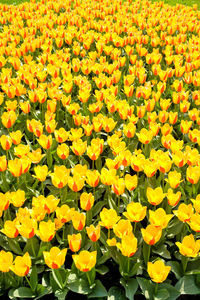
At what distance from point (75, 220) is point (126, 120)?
75.7 inches

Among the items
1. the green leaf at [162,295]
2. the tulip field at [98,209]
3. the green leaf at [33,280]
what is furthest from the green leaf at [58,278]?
the green leaf at [162,295]

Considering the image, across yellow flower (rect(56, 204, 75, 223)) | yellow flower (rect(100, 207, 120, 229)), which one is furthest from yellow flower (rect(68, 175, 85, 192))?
yellow flower (rect(100, 207, 120, 229))

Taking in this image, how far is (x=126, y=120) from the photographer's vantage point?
3973 millimetres

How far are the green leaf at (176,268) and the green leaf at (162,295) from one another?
0.18 meters

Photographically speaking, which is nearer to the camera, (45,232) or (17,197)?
(45,232)

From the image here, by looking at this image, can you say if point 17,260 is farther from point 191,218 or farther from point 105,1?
point 105,1

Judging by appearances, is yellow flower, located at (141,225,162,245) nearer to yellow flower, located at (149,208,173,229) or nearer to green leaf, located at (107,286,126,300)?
yellow flower, located at (149,208,173,229)

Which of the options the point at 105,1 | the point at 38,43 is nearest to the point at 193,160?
the point at 38,43

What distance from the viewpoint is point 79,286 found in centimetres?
223

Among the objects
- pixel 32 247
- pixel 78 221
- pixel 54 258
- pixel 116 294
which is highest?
pixel 78 221

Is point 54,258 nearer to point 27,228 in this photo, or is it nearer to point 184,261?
point 27,228

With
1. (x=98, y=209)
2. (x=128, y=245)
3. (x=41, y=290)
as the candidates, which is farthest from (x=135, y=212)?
(x=41, y=290)

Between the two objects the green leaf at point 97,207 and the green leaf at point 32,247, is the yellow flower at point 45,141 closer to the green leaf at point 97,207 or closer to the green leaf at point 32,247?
the green leaf at point 97,207

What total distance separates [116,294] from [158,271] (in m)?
0.39
